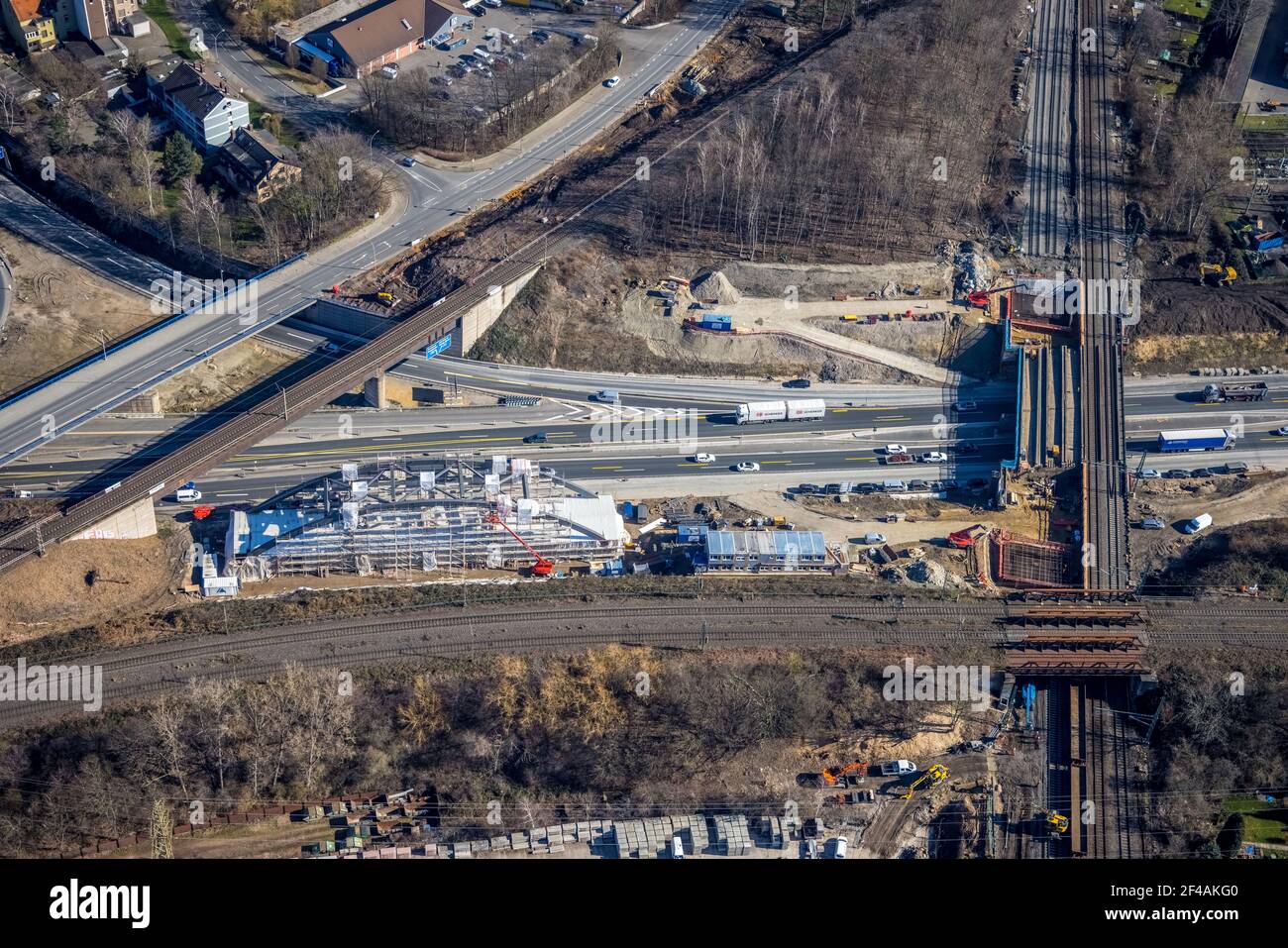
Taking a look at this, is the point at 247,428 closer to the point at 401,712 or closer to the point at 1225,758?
the point at 401,712

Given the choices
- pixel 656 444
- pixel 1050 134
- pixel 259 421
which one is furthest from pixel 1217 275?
pixel 259 421

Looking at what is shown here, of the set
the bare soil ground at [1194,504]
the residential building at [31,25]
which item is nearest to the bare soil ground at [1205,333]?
the bare soil ground at [1194,504]

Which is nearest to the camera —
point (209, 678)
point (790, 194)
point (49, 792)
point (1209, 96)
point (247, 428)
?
point (49, 792)

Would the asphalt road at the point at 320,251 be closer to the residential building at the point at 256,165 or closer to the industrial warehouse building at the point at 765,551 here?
the residential building at the point at 256,165

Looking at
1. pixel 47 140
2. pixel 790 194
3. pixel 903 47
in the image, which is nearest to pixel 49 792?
pixel 47 140

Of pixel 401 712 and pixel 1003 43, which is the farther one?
pixel 1003 43

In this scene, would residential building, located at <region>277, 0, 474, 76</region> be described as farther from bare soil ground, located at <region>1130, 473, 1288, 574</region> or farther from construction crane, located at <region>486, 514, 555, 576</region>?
bare soil ground, located at <region>1130, 473, 1288, 574</region>
